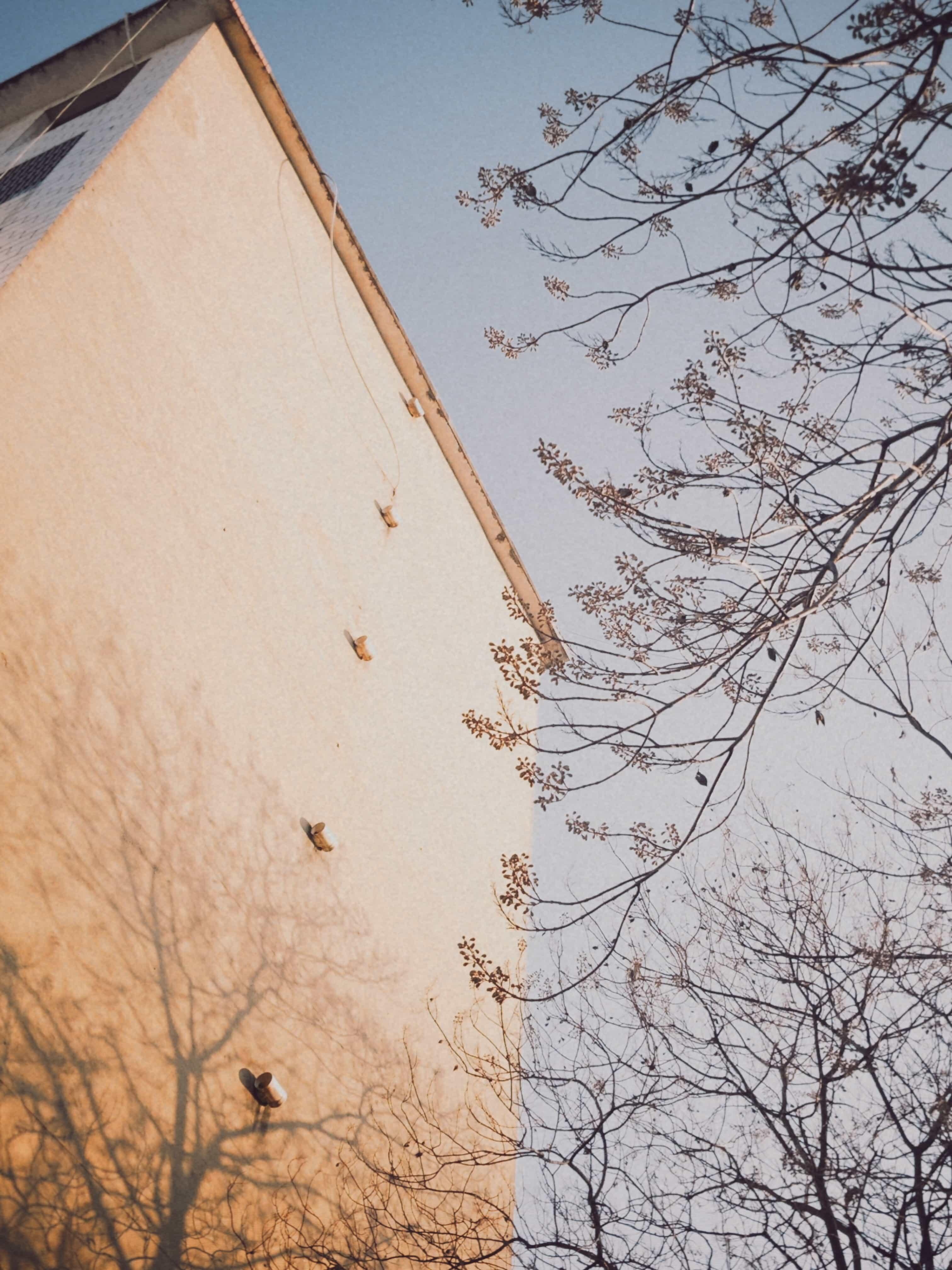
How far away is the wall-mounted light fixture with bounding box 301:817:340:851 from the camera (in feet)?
19.2

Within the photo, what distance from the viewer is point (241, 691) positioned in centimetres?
546

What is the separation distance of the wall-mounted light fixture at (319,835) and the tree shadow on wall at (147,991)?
161 mm

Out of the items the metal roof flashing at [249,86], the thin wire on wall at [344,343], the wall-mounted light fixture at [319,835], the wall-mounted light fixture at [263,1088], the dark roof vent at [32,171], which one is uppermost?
the metal roof flashing at [249,86]

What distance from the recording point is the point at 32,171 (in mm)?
6812

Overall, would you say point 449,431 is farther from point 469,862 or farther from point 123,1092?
point 123,1092

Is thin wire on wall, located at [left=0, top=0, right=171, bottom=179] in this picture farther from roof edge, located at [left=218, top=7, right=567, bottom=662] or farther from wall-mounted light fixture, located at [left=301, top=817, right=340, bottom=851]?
wall-mounted light fixture, located at [left=301, top=817, right=340, bottom=851]

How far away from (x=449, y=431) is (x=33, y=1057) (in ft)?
26.3

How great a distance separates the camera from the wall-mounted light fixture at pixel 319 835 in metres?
5.86

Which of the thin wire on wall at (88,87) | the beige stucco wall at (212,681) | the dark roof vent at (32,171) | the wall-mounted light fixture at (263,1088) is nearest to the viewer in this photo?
the beige stucco wall at (212,681)

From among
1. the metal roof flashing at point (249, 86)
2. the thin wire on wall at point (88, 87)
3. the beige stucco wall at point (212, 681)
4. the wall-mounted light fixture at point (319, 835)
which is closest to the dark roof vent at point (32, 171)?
the thin wire on wall at point (88, 87)

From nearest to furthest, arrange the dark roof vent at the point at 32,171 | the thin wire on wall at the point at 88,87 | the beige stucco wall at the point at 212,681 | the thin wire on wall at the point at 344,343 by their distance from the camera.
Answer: the beige stucco wall at the point at 212,681 → the dark roof vent at the point at 32,171 → the thin wire on wall at the point at 88,87 → the thin wire on wall at the point at 344,343

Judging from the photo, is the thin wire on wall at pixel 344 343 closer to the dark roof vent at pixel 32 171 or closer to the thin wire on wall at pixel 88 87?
the thin wire on wall at pixel 88 87

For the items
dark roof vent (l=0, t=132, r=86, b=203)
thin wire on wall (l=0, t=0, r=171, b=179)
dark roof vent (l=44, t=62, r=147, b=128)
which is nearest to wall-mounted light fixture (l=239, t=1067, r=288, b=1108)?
dark roof vent (l=0, t=132, r=86, b=203)

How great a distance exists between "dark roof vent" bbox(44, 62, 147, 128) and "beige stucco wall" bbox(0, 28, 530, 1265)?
989mm
